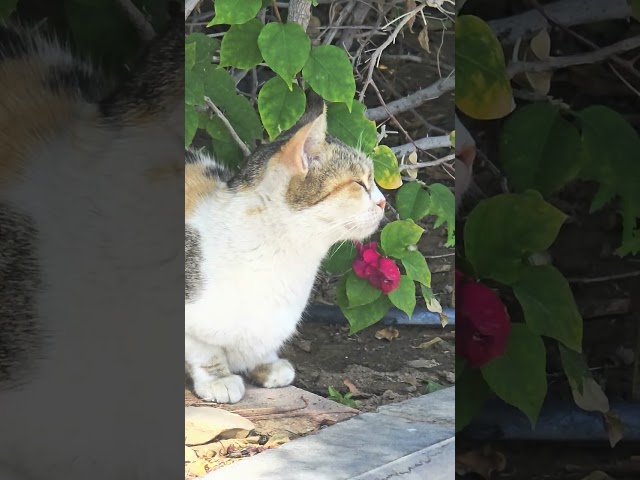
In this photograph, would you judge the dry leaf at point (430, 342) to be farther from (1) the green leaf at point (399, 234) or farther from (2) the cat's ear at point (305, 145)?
(2) the cat's ear at point (305, 145)

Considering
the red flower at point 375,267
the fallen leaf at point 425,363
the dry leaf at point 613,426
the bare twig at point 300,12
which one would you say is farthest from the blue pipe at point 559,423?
the bare twig at point 300,12

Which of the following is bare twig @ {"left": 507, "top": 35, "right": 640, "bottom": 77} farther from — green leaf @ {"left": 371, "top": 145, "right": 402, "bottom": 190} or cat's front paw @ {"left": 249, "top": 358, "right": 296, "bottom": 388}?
cat's front paw @ {"left": 249, "top": 358, "right": 296, "bottom": 388}

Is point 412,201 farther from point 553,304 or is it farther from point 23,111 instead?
point 23,111

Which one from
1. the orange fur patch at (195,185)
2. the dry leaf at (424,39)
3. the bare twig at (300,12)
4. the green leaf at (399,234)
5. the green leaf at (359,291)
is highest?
the bare twig at (300,12)

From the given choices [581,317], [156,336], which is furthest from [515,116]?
[156,336]

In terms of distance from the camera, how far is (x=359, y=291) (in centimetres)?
87

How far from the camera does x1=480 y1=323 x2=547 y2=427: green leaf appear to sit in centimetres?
77

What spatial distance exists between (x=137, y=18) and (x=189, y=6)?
0.22 ft

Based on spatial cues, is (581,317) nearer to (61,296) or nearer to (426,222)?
(426,222)

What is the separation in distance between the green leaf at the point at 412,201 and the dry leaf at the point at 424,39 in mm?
184

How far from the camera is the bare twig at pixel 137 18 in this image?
0.74 meters

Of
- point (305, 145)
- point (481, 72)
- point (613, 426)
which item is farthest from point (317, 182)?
point (613, 426)

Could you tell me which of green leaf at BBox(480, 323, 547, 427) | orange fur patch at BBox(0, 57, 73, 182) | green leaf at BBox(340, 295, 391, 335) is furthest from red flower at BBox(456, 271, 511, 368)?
orange fur patch at BBox(0, 57, 73, 182)

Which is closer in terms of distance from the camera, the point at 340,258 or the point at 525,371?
the point at 525,371
